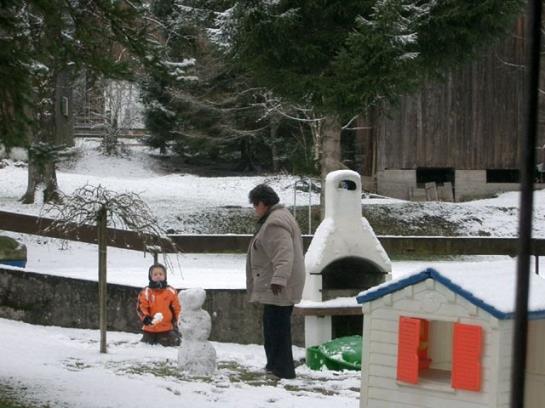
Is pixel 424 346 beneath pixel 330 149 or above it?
beneath

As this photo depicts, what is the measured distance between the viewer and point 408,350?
5418 mm

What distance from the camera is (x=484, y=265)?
5.74 metres

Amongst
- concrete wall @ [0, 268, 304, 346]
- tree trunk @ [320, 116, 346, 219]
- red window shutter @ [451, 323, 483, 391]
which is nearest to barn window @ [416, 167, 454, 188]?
tree trunk @ [320, 116, 346, 219]

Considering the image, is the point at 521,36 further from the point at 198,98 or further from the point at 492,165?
the point at 198,98

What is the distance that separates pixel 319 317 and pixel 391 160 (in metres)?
16.0

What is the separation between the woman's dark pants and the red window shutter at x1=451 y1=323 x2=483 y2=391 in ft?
8.46

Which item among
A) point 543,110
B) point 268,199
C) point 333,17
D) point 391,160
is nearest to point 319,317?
point 268,199

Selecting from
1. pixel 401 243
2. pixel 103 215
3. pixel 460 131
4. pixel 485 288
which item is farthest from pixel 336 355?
pixel 460 131

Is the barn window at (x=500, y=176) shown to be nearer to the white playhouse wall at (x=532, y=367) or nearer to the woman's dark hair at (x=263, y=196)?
the woman's dark hair at (x=263, y=196)

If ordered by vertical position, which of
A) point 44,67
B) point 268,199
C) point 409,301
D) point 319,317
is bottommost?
point 319,317

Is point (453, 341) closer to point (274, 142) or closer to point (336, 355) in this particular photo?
point (336, 355)

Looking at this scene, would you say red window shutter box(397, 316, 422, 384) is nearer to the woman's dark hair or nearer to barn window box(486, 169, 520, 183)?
the woman's dark hair

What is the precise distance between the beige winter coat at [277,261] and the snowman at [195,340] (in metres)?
0.50

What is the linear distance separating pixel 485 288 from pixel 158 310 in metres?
4.72
